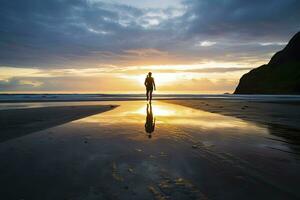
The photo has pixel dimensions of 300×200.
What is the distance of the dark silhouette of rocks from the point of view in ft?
370

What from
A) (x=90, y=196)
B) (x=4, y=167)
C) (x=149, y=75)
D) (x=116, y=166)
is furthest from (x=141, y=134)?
(x=149, y=75)

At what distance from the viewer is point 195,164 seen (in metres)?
5.00

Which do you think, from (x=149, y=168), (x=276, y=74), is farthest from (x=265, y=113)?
(x=276, y=74)

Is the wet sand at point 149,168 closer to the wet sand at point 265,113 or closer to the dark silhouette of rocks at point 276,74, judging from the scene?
the wet sand at point 265,113

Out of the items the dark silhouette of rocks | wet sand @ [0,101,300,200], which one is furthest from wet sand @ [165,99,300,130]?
the dark silhouette of rocks

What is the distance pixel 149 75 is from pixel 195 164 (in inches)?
796

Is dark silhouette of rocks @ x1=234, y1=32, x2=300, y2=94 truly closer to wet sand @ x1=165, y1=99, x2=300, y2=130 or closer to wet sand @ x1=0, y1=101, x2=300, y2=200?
wet sand @ x1=165, y1=99, x2=300, y2=130

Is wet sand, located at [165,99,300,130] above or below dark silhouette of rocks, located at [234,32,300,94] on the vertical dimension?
below

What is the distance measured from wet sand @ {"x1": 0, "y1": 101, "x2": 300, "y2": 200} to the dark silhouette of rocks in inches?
4348

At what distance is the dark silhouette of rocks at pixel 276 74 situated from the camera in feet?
370

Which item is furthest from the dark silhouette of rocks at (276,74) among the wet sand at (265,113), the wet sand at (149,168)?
the wet sand at (149,168)

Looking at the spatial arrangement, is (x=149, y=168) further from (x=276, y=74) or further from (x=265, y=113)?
(x=276, y=74)

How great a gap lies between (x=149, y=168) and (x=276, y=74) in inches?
5483

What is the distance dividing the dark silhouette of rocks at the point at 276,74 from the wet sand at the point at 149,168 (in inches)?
4348
